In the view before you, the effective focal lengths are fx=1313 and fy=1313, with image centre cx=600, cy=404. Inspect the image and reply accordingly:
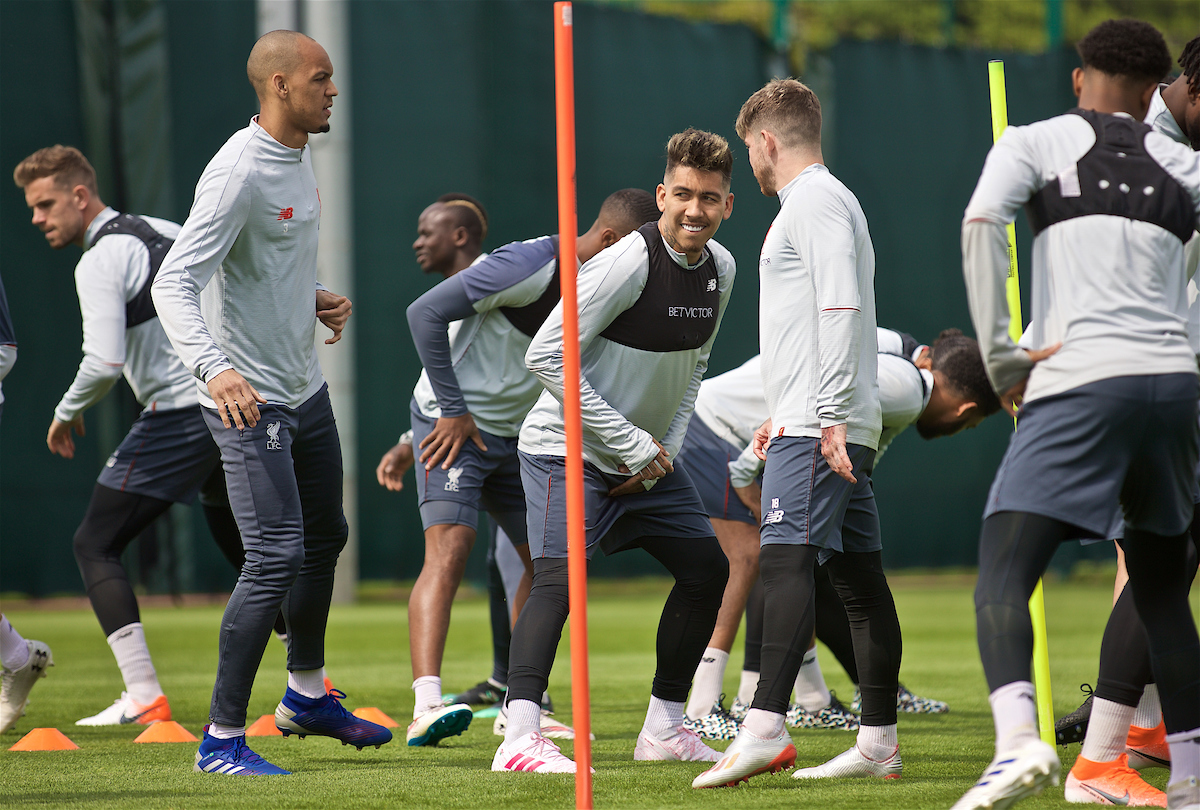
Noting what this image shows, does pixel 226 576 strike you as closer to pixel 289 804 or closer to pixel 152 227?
pixel 152 227

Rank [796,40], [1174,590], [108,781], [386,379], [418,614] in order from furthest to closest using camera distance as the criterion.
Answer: [796,40] < [386,379] < [418,614] < [108,781] < [1174,590]

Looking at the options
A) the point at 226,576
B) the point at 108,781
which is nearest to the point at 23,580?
the point at 226,576

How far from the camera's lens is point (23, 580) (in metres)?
12.0

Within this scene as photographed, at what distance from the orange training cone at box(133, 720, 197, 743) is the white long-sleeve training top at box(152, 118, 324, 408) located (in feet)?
5.01

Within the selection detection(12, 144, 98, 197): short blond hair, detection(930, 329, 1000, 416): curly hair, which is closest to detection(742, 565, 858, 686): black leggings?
detection(930, 329, 1000, 416): curly hair

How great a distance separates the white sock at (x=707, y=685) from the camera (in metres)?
5.16

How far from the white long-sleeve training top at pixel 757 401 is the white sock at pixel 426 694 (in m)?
1.40

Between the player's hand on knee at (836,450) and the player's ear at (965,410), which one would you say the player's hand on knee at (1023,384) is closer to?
the player's hand on knee at (836,450)

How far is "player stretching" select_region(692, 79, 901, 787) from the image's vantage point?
12.0 ft

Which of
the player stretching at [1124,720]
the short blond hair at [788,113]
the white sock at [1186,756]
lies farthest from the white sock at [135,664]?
the white sock at [1186,756]

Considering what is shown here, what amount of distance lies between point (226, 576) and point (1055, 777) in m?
10.9

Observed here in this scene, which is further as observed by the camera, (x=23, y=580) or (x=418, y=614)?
(x=23, y=580)

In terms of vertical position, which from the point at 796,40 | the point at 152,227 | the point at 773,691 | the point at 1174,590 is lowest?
the point at 773,691

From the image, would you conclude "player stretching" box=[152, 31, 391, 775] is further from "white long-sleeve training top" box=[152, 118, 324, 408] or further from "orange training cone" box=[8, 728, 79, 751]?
"orange training cone" box=[8, 728, 79, 751]
